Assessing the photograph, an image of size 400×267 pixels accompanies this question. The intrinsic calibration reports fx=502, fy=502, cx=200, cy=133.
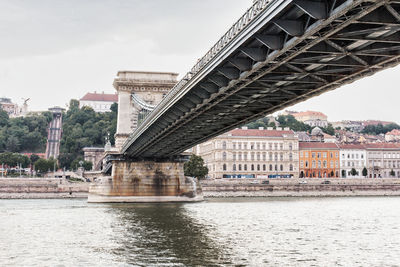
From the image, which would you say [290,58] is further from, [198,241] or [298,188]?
[298,188]

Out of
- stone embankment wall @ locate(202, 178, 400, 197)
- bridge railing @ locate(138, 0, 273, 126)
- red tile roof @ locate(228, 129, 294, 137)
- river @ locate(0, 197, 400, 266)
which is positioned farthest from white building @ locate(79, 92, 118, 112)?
bridge railing @ locate(138, 0, 273, 126)

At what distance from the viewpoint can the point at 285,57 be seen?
44.8 feet

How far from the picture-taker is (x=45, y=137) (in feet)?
466

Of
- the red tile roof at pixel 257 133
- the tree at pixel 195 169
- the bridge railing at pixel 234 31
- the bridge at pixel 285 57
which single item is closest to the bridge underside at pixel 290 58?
the bridge at pixel 285 57

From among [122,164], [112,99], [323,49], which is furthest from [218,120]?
[112,99]

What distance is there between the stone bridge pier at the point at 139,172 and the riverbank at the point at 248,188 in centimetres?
1584

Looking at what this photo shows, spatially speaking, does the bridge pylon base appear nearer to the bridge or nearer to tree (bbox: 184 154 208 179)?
the bridge

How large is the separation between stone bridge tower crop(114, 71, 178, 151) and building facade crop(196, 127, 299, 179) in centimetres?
3289

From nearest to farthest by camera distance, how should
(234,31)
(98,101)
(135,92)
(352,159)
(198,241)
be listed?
1. (234,31)
2. (198,241)
3. (135,92)
4. (352,159)
5. (98,101)

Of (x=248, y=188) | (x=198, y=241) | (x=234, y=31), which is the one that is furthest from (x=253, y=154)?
(x=234, y=31)

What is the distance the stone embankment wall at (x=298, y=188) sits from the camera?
6819 cm

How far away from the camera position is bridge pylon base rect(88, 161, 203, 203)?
4928cm

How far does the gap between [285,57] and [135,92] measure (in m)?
Answer: 41.4

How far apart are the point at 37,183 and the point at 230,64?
2376 inches
